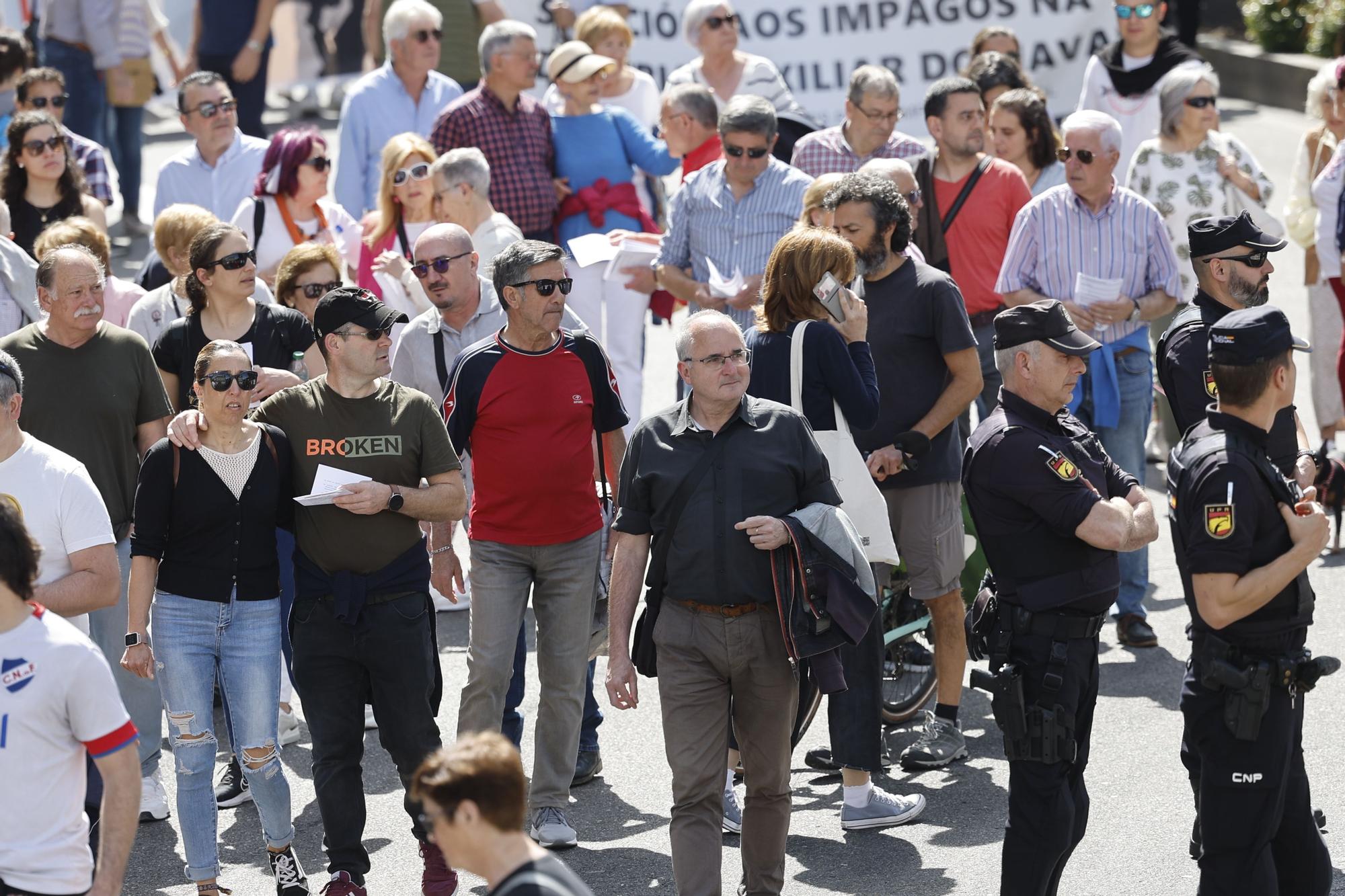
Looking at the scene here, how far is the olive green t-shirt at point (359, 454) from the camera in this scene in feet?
19.7

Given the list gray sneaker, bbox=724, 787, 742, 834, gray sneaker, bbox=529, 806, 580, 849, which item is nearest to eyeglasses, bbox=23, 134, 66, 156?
gray sneaker, bbox=529, 806, 580, 849

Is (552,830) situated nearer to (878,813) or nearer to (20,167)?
(878,813)

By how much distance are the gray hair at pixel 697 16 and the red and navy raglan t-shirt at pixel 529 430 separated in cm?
536

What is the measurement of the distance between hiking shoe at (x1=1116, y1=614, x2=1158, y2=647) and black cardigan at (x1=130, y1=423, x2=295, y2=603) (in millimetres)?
4092

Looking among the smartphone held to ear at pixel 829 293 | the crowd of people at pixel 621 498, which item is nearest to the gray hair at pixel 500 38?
the crowd of people at pixel 621 498

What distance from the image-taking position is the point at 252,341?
7.14 meters

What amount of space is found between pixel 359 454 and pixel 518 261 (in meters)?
0.95

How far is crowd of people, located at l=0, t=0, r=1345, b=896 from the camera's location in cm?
509

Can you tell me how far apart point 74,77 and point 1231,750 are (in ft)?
39.6

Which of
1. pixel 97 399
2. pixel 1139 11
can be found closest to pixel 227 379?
pixel 97 399

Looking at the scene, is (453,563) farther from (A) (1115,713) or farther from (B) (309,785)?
(A) (1115,713)

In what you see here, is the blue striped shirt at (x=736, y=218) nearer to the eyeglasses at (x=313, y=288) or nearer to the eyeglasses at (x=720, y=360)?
the eyeglasses at (x=313, y=288)

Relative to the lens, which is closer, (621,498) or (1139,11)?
(621,498)

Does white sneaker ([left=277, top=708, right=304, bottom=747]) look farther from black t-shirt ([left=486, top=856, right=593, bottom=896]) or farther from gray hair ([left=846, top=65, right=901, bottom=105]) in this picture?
gray hair ([left=846, top=65, right=901, bottom=105])
